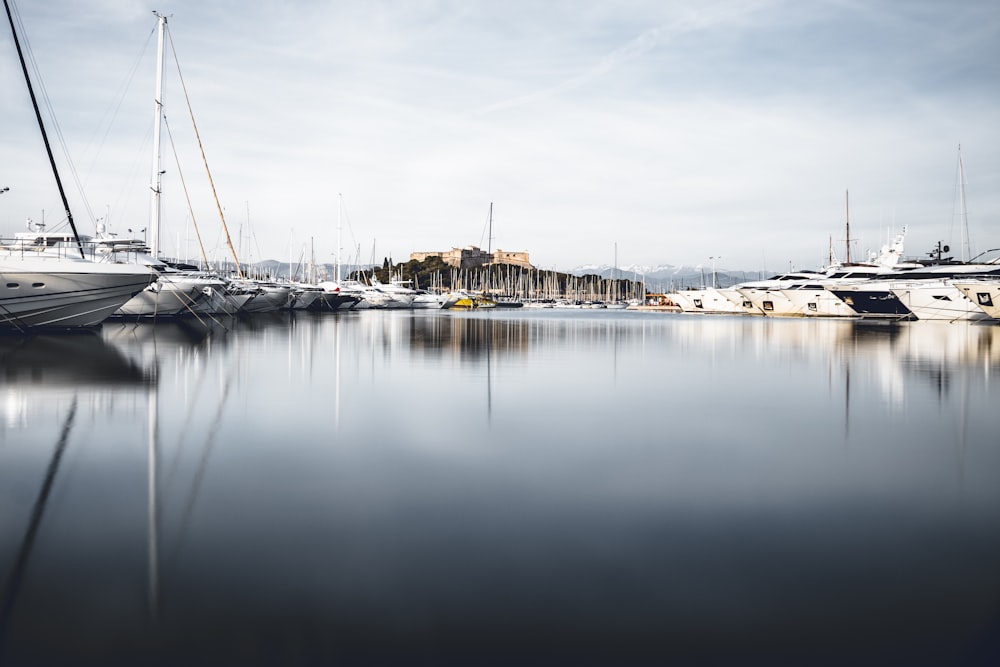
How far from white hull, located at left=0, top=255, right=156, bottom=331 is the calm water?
12643 millimetres

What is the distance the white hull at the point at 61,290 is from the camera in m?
20.7

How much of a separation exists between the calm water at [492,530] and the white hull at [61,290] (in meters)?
12.6

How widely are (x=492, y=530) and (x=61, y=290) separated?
2191cm

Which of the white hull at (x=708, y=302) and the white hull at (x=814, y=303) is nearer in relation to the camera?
the white hull at (x=814, y=303)

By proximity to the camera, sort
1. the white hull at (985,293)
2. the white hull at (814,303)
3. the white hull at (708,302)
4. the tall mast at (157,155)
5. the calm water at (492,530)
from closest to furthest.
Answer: the calm water at (492,530) → the tall mast at (157,155) → the white hull at (985,293) → the white hull at (814,303) → the white hull at (708,302)

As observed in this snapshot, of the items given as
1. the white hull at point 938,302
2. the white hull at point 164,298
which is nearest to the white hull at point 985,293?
the white hull at point 938,302

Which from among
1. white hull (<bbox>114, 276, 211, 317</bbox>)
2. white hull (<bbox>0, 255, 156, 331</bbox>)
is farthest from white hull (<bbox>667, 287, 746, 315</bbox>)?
white hull (<bbox>0, 255, 156, 331</bbox>)

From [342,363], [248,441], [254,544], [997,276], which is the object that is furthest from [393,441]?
[997,276]

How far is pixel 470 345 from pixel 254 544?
59.3ft

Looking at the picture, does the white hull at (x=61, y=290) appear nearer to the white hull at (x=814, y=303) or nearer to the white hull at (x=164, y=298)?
the white hull at (x=164, y=298)

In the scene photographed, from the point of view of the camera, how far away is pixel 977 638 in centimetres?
295

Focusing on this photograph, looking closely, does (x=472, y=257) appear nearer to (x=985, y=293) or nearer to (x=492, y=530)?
(x=985, y=293)

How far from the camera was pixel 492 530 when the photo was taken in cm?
429

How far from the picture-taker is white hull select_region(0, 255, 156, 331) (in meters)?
20.7
